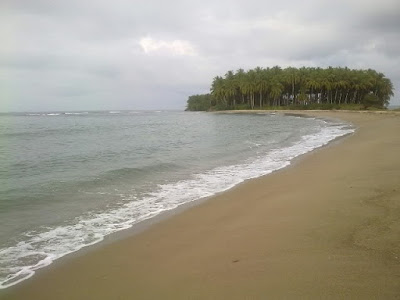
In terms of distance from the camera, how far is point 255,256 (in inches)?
178

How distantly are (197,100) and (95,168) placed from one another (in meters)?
119

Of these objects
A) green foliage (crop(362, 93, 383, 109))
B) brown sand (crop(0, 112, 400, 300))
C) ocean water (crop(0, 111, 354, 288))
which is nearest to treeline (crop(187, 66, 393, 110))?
green foliage (crop(362, 93, 383, 109))

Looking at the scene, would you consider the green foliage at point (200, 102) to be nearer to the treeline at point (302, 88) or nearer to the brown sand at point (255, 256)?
the treeline at point (302, 88)

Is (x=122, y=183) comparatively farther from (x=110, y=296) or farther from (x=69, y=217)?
(x=110, y=296)


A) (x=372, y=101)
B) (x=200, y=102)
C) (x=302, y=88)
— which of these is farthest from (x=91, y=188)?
(x=200, y=102)

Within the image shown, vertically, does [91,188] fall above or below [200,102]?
below

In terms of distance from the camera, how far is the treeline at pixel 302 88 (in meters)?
79.3

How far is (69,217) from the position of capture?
7.16 metres

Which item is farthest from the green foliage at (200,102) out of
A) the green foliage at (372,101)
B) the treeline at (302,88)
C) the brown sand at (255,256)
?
the brown sand at (255,256)

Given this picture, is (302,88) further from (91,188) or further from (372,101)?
(91,188)

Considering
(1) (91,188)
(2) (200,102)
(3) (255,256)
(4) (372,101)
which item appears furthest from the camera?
(2) (200,102)

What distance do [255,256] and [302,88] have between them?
87.7 metres

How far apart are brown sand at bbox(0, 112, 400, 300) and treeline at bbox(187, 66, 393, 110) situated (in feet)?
242

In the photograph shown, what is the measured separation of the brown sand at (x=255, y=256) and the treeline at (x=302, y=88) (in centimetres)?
7372
